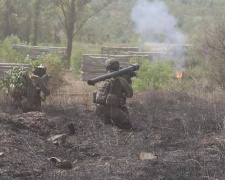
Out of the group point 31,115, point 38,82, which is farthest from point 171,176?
point 38,82

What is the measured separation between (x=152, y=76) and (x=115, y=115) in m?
5.15

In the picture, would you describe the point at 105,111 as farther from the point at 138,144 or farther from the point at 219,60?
the point at 219,60

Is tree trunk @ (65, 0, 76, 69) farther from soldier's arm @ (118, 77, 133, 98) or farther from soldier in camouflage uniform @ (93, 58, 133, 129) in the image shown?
soldier's arm @ (118, 77, 133, 98)

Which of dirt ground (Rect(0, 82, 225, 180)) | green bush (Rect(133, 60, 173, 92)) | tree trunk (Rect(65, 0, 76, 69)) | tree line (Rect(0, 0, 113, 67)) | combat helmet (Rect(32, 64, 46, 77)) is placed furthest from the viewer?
tree line (Rect(0, 0, 113, 67))

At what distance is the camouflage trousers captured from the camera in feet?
25.6

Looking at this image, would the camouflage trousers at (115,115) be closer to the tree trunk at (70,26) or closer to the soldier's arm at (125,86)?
the soldier's arm at (125,86)

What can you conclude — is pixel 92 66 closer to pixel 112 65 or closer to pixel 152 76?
pixel 152 76

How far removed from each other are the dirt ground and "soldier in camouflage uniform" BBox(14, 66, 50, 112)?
351 mm

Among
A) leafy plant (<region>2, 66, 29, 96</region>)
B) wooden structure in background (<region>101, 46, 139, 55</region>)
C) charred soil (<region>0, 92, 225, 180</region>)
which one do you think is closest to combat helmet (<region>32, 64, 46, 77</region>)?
leafy plant (<region>2, 66, 29, 96</region>)

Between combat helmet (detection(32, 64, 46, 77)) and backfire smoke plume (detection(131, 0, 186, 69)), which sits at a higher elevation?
backfire smoke plume (detection(131, 0, 186, 69))

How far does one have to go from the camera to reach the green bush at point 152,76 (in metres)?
12.6

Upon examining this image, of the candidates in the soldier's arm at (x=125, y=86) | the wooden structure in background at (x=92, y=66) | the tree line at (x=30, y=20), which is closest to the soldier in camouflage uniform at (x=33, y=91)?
the soldier's arm at (x=125, y=86)

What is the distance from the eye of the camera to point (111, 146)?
268 inches

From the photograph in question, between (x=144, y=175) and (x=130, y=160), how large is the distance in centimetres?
77
